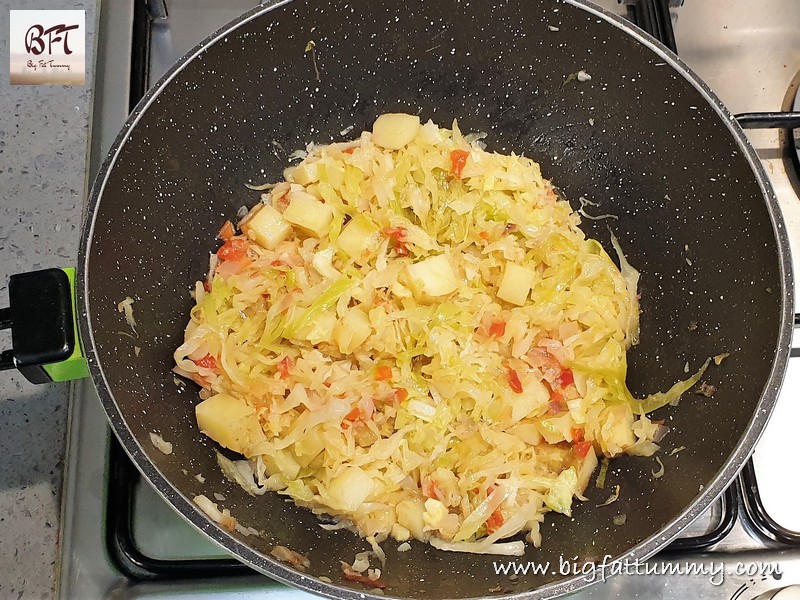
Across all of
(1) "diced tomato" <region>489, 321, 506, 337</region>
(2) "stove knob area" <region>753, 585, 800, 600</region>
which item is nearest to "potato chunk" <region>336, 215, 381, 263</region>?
(1) "diced tomato" <region>489, 321, 506, 337</region>

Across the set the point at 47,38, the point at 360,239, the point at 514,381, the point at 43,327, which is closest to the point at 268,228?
the point at 360,239

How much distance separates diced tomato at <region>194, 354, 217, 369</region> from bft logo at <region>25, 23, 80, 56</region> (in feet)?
3.20

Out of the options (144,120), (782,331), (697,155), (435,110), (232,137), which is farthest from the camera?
(435,110)

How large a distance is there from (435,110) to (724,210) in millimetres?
729

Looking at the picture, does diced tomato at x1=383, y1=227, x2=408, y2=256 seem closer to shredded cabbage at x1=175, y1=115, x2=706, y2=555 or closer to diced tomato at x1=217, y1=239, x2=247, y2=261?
shredded cabbage at x1=175, y1=115, x2=706, y2=555

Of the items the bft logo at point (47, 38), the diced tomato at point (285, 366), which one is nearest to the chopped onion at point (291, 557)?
the diced tomato at point (285, 366)

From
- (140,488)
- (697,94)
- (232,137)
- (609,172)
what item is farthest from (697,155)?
(140,488)

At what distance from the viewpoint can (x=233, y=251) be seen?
156 centimetres

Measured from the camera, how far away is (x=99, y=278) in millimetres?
1243

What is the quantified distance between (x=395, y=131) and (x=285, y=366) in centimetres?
64

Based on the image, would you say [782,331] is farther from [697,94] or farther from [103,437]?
[103,437]

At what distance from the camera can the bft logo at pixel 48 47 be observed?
1.75m

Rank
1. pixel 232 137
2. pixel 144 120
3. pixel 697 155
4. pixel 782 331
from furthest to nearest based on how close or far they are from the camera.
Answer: pixel 232 137
pixel 697 155
pixel 144 120
pixel 782 331

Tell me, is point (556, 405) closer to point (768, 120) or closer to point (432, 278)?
point (432, 278)
